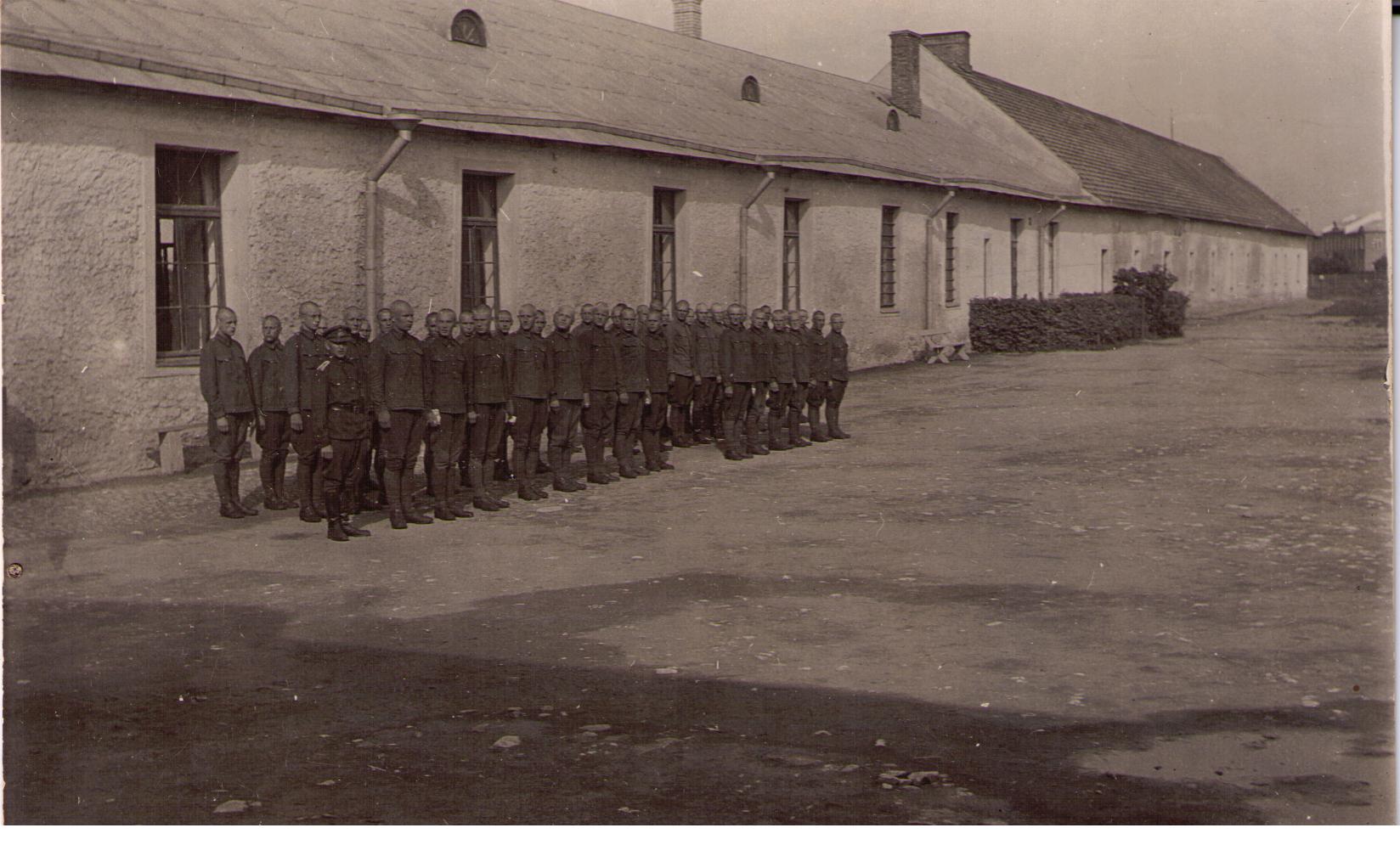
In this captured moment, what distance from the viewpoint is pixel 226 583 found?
774 cm

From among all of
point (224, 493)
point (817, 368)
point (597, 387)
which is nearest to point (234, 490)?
point (224, 493)

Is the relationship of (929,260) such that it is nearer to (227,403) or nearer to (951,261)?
(951,261)

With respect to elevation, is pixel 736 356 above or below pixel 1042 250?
below

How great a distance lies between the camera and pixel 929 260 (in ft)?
78.1

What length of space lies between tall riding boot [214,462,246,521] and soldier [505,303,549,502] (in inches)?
85.6

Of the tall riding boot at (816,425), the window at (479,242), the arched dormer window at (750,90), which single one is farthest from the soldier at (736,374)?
the arched dormer window at (750,90)

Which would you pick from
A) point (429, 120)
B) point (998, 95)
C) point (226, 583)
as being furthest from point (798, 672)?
point (998, 95)

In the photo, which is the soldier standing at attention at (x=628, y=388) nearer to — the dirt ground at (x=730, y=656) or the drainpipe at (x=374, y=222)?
the dirt ground at (x=730, y=656)

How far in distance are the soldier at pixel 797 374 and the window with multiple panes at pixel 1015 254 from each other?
14.8 metres

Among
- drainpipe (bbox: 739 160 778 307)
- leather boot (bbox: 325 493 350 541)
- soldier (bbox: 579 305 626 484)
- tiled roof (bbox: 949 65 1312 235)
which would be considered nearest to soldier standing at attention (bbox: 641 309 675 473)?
soldier (bbox: 579 305 626 484)

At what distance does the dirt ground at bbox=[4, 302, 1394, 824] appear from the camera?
4785 millimetres

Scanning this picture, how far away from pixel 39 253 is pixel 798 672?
6.51 meters

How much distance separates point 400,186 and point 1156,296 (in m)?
21.0

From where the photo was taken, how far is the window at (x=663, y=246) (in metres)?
16.8
